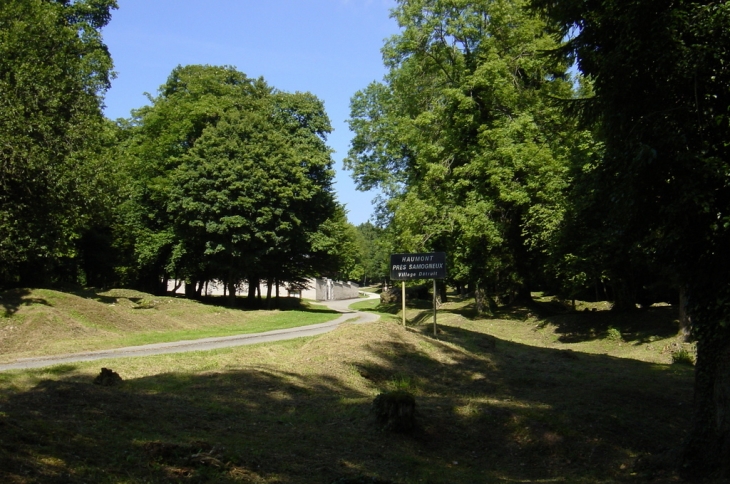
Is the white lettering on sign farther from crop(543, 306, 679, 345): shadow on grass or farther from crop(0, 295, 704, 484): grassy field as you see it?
crop(543, 306, 679, 345): shadow on grass

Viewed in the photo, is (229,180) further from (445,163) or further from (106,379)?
(106,379)

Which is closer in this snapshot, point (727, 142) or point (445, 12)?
point (727, 142)

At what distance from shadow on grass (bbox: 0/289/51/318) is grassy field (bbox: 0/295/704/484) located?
30.5ft

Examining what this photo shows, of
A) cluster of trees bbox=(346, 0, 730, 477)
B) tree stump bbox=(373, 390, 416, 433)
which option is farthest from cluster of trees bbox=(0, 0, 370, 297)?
tree stump bbox=(373, 390, 416, 433)

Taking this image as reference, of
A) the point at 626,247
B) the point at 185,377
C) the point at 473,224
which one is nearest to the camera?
the point at 626,247

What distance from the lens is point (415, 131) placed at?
3309cm

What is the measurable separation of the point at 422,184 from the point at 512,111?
224 inches

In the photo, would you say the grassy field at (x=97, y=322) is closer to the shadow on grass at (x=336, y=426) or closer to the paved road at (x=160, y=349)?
the paved road at (x=160, y=349)

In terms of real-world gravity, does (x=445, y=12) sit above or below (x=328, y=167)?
above

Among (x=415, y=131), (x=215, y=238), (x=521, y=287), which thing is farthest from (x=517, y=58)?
(x=215, y=238)

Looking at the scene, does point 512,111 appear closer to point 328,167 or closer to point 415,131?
point 415,131

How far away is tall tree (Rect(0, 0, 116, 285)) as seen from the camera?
22516 mm

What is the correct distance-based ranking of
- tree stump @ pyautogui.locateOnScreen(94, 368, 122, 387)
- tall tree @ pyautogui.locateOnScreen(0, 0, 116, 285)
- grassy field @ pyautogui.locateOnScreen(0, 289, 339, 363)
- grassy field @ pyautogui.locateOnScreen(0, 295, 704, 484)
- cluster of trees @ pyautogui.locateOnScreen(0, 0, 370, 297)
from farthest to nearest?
cluster of trees @ pyautogui.locateOnScreen(0, 0, 370, 297), tall tree @ pyautogui.locateOnScreen(0, 0, 116, 285), grassy field @ pyautogui.locateOnScreen(0, 289, 339, 363), tree stump @ pyautogui.locateOnScreen(94, 368, 122, 387), grassy field @ pyautogui.locateOnScreen(0, 295, 704, 484)

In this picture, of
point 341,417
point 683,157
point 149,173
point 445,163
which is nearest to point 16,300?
point 341,417
